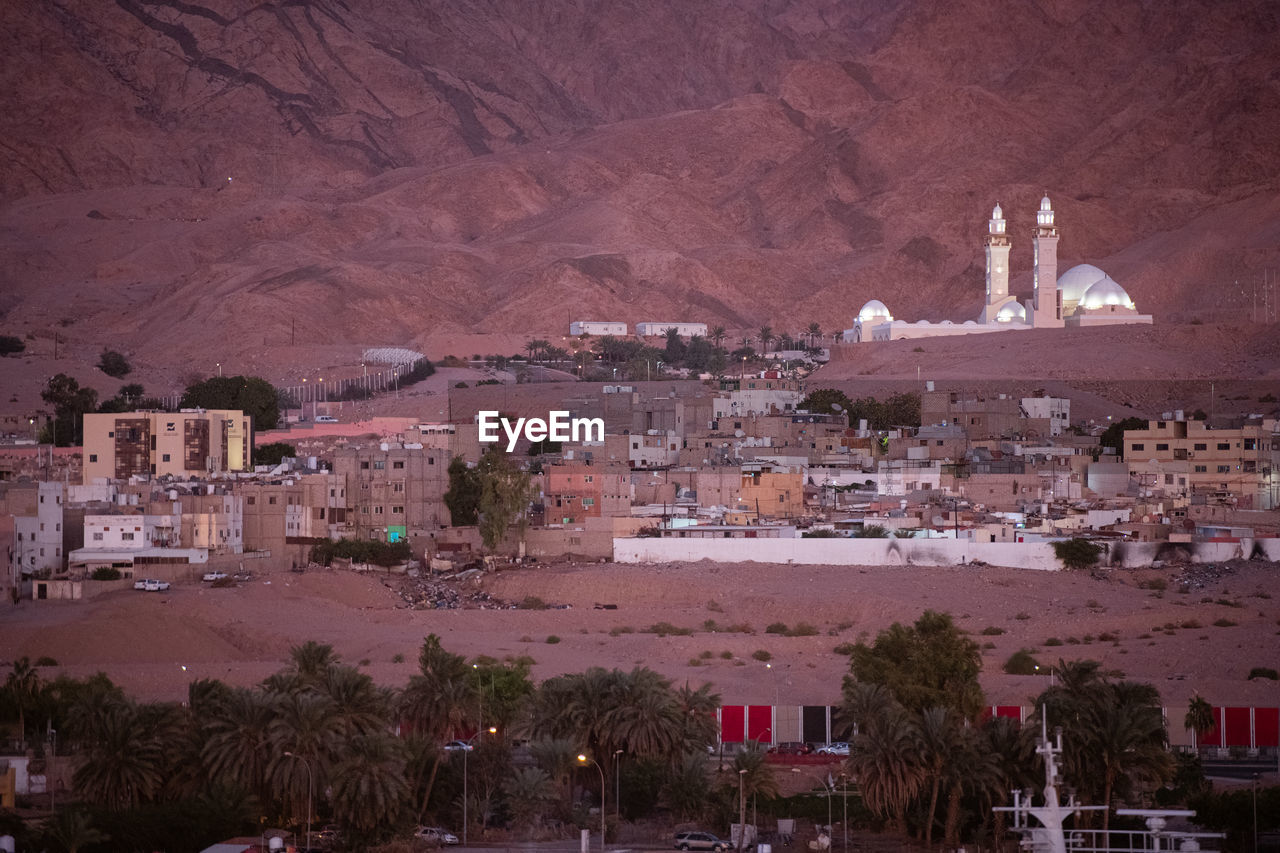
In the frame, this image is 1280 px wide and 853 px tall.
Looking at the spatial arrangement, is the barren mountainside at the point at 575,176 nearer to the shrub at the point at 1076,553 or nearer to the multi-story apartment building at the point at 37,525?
the multi-story apartment building at the point at 37,525

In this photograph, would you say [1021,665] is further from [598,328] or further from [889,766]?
[598,328]

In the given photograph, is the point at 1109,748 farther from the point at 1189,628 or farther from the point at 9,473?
the point at 9,473

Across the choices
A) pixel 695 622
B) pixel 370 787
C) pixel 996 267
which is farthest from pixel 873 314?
pixel 370 787

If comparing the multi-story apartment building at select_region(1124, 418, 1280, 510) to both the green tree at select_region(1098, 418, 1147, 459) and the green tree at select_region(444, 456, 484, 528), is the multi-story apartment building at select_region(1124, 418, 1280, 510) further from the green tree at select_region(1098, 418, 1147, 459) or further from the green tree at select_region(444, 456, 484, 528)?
the green tree at select_region(444, 456, 484, 528)

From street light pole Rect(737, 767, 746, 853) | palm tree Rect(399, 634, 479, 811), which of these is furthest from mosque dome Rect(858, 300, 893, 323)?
street light pole Rect(737, 767, 746, 853)

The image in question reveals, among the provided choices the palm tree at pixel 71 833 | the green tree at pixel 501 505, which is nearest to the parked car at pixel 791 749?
the palm tree at pixel 71 833

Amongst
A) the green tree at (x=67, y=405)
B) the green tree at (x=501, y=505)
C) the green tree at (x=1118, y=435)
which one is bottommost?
the green tree at (x=501, y=505)
